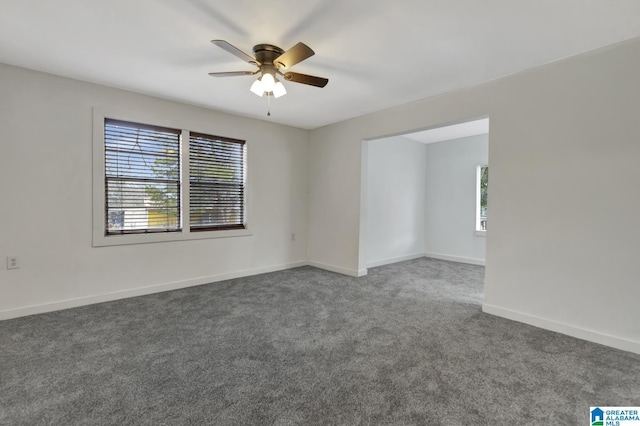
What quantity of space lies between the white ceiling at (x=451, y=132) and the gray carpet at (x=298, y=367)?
3207 millimetres

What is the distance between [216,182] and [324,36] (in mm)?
2725

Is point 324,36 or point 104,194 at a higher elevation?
point 324,36

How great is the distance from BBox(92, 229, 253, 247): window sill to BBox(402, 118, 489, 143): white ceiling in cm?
337

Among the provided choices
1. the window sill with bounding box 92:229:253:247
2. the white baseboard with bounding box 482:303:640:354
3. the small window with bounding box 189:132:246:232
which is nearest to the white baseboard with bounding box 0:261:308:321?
the window sill with bounding box 92:229:253:247

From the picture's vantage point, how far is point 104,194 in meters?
3.39

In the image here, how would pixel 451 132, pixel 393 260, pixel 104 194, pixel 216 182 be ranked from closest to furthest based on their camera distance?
pixel 104 194 → pixel 216 182 → pixel 451 132 → pixel 393 260

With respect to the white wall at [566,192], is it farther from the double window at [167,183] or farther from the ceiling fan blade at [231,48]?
the double window at [167,183]

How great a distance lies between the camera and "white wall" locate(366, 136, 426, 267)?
5.46 meters

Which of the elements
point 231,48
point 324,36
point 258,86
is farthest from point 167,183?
point 324,36

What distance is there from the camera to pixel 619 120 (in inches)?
94.2

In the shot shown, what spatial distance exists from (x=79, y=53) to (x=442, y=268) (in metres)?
5.73

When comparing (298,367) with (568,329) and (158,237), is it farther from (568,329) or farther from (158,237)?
(158,237)

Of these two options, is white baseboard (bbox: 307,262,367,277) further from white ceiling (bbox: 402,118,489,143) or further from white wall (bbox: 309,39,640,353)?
white ceiling (bbox: 402,118,489,143)

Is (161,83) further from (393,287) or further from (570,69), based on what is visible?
(570,69)
